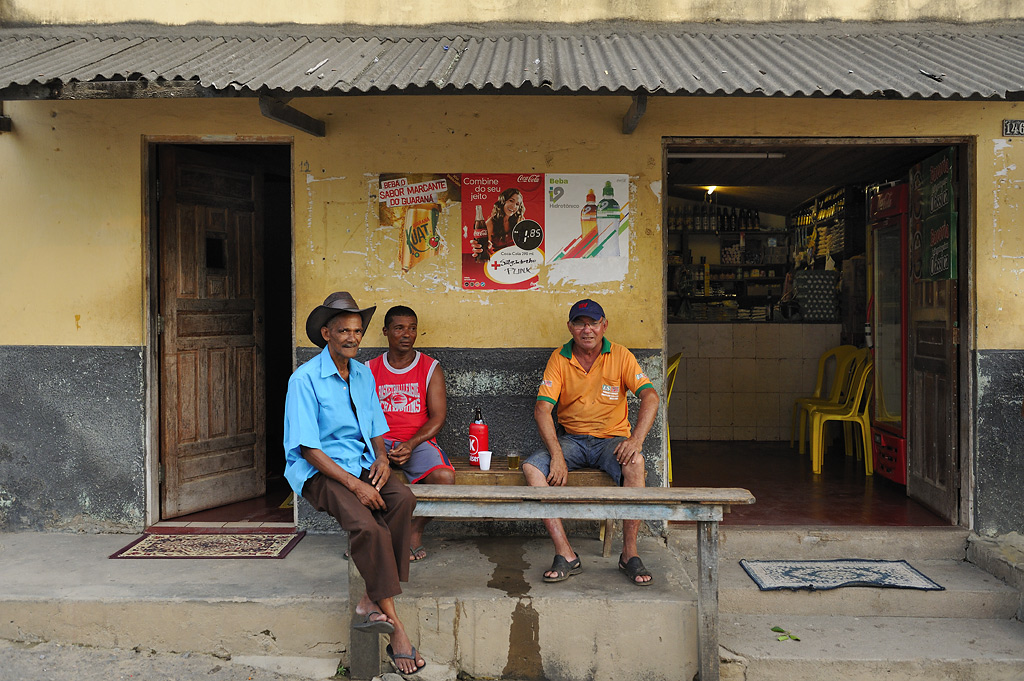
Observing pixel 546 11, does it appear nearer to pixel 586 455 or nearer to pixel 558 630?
pixel 586 455

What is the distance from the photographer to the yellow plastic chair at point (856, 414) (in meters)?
6.64

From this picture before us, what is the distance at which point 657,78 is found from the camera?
4027mm

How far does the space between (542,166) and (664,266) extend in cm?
101

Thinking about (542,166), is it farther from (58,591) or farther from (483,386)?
(58,591)

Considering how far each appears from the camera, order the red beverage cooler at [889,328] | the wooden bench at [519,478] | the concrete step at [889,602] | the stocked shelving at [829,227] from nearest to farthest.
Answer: the concrete step at [889,602] → the wooden bench at [519,478] → the red beverage cooler at [889,328] → the stocked shelving at [829,227]

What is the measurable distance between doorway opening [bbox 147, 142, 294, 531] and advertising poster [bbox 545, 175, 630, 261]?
6.34 ft

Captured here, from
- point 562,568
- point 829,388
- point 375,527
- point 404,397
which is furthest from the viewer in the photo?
point 829,388

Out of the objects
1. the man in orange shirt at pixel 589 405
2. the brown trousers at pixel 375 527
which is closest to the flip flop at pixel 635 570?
the man in orange shirt at pixel 589 405

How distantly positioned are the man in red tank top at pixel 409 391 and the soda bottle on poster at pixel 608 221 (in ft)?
4.26

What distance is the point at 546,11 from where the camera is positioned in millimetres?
5121

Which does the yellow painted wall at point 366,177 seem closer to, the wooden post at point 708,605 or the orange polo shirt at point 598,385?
the orange polo shirt at point 598,385

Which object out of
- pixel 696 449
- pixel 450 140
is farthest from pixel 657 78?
pixel 696 449

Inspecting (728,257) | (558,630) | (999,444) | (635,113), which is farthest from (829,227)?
(558,630)

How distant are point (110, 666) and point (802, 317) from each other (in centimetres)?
708
